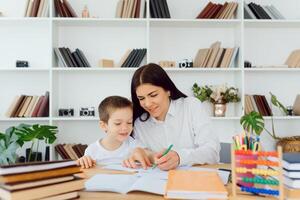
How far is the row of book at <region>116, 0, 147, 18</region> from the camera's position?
3924mm

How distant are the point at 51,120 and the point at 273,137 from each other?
2.30m

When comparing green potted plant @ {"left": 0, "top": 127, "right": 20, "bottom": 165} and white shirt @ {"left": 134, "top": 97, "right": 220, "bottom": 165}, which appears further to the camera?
green potted plant @ {"left": 0, "top": 127, "right": 20, "bottom": 165}

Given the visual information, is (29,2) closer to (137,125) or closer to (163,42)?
(163,42)

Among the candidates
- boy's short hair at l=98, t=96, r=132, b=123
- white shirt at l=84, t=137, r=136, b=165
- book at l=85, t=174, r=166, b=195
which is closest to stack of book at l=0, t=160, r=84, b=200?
book at l=85, t=174, r=166, b=195

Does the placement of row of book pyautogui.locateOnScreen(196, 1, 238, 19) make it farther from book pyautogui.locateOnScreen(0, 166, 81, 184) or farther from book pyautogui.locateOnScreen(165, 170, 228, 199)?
book pyautogui.locateOnScreen(0, 166, 81, 184)

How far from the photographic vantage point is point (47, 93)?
389 centimetres

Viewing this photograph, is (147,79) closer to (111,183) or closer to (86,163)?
(86,163)

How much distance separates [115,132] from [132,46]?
2113 mm

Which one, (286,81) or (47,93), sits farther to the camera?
(286,81)

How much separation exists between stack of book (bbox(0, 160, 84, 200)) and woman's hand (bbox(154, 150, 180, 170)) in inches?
20.1

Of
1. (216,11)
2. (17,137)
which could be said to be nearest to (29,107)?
(17,137)

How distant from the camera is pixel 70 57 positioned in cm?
392

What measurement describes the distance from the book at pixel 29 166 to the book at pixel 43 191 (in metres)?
0.05

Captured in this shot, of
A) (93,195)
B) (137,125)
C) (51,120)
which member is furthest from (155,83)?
(51,120)
